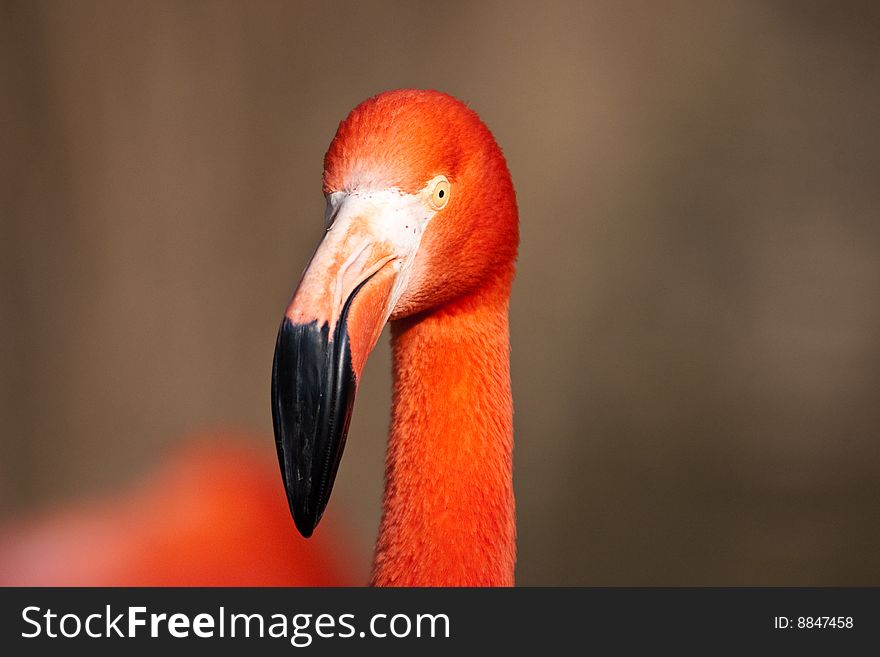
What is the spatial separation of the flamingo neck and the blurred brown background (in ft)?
5.93

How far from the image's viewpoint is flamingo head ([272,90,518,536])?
1.00 meters

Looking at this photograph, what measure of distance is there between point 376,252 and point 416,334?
20cm

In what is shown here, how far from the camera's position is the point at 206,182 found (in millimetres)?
3023

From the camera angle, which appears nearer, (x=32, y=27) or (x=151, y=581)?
(x=151, y=581)

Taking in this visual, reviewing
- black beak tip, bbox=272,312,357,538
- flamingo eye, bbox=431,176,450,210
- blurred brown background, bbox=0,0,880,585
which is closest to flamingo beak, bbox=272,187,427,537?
black beak tip, bbox=272,312,357,538

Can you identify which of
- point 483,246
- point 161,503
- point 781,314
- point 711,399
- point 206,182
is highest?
point 206,182

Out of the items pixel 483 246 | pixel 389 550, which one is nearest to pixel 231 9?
pixel 483 246

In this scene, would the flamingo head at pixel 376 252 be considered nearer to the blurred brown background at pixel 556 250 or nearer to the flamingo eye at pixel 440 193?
the flamingo eye at pixel 440 193

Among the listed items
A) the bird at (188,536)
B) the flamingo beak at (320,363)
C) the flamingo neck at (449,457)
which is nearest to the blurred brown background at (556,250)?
the bird at (188,536)

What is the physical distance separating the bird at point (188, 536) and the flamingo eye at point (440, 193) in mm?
1192

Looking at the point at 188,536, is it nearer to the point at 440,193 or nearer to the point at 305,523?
the point at 305,523

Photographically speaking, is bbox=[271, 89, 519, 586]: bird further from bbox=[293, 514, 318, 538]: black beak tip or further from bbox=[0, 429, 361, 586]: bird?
bbox=[0, 429, 361, 586]: bird
